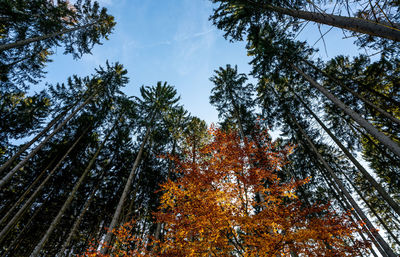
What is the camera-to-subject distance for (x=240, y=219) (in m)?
4.78

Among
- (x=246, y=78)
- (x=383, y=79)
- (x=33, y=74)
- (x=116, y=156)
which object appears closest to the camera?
(x=383, y=79)

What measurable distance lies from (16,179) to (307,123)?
24.0 m

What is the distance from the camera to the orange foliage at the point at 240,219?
173 inches

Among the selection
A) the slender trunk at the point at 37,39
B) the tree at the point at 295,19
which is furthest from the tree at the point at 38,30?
the tree at the point at 295,19

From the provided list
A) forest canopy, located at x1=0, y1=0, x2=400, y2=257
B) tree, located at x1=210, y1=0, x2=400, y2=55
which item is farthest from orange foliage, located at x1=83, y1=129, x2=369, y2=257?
tree, located at x1=210, y1=0, x2=400, y2=55

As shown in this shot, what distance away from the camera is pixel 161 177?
15.2m

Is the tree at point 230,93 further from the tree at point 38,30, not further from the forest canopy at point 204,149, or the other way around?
the tree at point 38,30

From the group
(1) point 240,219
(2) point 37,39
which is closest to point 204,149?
(1) point 240,219

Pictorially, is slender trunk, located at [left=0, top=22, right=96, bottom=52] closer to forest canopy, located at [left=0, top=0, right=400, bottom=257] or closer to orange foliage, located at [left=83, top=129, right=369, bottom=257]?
forest canopy, located at [left=0, top=0, right=400, bottom=257]

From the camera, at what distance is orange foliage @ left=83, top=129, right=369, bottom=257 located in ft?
14.5

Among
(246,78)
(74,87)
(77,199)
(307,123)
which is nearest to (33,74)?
(74,87)

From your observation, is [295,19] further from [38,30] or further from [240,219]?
[38,30]

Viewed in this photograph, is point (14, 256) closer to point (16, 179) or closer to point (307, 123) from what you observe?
point (16, 179)

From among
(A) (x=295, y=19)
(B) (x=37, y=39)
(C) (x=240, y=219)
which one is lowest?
(C) (x=240, y=219)
